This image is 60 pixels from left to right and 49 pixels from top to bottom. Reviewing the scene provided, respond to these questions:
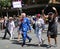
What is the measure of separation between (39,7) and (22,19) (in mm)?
42842

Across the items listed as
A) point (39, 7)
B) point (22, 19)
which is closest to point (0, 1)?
point (39, 7)

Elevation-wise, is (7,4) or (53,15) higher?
(53,15)

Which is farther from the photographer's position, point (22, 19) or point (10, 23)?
point (10, 23)

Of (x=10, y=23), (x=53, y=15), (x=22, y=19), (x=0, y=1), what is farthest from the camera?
(x=0, y=1)

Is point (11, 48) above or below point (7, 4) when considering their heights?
above

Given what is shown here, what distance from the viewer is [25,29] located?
53.6ft

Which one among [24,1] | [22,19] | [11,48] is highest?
[22,19]

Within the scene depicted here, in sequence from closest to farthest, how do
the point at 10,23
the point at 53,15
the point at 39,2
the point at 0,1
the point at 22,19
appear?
the point at 53,15 → the point at 22,19 → the point at 10,23 → the point at 0,1 → the point at 39,2

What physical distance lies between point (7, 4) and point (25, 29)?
1692 inches

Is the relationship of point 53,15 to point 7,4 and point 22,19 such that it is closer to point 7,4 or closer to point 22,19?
point 22,19

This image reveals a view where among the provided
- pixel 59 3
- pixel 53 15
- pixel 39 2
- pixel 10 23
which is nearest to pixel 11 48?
pixel 53 15

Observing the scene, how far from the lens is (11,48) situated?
15891 millimetres

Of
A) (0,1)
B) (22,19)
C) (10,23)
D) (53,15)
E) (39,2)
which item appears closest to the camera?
(53,15)

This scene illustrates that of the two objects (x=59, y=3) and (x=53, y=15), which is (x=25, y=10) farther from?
(x=53, y=15)
